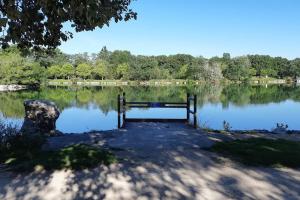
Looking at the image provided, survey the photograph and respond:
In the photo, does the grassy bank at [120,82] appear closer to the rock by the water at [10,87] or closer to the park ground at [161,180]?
the rock by the water at [10,87]

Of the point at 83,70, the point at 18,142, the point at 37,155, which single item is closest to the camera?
the point at 37,155

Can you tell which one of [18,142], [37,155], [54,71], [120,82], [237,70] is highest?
[237,70]

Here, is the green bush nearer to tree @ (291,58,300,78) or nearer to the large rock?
the large rock

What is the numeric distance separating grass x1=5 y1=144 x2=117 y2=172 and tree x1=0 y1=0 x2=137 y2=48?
2.34 m

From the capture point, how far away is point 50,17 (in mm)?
7484

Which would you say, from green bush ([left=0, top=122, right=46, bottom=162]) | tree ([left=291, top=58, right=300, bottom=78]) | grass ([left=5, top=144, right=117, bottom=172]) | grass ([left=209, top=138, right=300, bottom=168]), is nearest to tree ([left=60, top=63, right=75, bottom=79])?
tree ([left=291, top=58, right=300, bottom=78])

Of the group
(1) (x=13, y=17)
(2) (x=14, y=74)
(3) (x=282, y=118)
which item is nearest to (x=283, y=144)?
(1) (x=13, y=17)

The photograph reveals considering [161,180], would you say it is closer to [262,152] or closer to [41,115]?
[262,152]

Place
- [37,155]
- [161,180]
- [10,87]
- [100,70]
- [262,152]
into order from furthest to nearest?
[100,70] < [10,87] < [262,152] < [37,155] < [161,180]

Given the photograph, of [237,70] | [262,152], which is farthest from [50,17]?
[237,70]

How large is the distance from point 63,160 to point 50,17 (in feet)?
9.51

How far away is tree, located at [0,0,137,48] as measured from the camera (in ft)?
20.4

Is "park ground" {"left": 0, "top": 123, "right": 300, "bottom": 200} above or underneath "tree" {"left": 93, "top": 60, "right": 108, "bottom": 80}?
underneath

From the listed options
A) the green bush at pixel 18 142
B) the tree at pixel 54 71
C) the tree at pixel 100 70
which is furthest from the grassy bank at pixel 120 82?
the green bush at pixel 18 142
